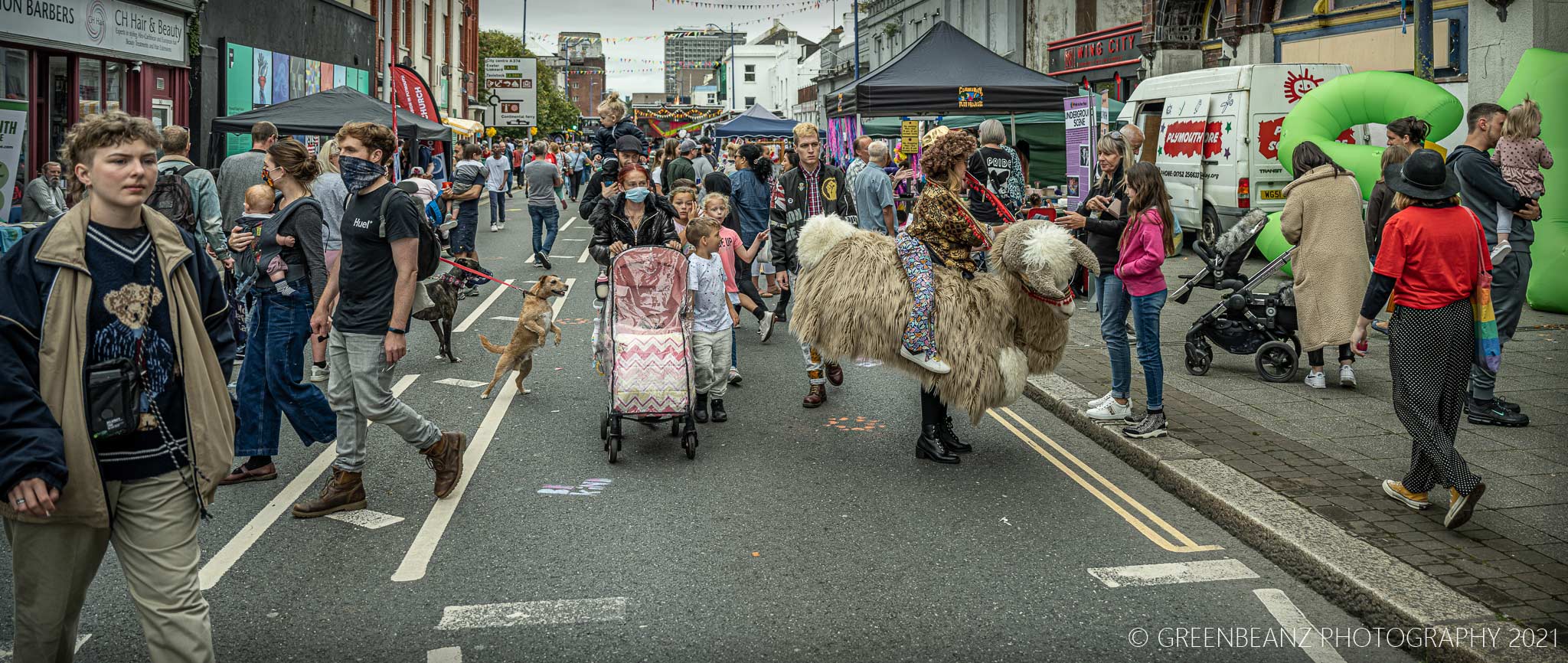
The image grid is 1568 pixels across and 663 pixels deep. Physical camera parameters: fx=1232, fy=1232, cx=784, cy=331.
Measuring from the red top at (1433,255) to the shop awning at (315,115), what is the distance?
11.8 metres

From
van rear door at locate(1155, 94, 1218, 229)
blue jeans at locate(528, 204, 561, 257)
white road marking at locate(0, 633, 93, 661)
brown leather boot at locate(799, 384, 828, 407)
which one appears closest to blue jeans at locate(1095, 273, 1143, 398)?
brown leather boot at locate(799, 384, 828, 407)

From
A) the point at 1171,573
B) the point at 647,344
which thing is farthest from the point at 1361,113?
the point at 1171,573

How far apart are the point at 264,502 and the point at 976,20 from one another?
4159cm

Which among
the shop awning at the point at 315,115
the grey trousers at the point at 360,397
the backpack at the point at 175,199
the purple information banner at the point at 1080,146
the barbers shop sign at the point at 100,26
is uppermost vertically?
the barbers shop sign at the point at 100,26

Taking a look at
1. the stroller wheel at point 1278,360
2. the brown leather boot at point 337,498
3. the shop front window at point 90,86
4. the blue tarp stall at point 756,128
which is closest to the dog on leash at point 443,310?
the brown leather boot at point 337,498

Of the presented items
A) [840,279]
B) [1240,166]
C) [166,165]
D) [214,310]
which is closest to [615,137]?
[166,165]

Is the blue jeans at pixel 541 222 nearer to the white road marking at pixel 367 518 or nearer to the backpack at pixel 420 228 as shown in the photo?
the backpack at pixel 420 228

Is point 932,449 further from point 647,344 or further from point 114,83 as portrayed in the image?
point 114,83

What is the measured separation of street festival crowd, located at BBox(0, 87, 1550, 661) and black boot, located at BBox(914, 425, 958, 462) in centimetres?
2

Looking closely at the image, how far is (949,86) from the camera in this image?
1612 centimetres

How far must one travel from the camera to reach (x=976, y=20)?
147 ft

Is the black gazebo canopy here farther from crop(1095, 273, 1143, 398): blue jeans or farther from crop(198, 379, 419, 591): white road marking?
crop(198, 379, 419, 591): white road marking

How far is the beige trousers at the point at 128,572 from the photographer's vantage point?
11.5 feet

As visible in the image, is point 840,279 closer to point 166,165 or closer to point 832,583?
point 832,583
